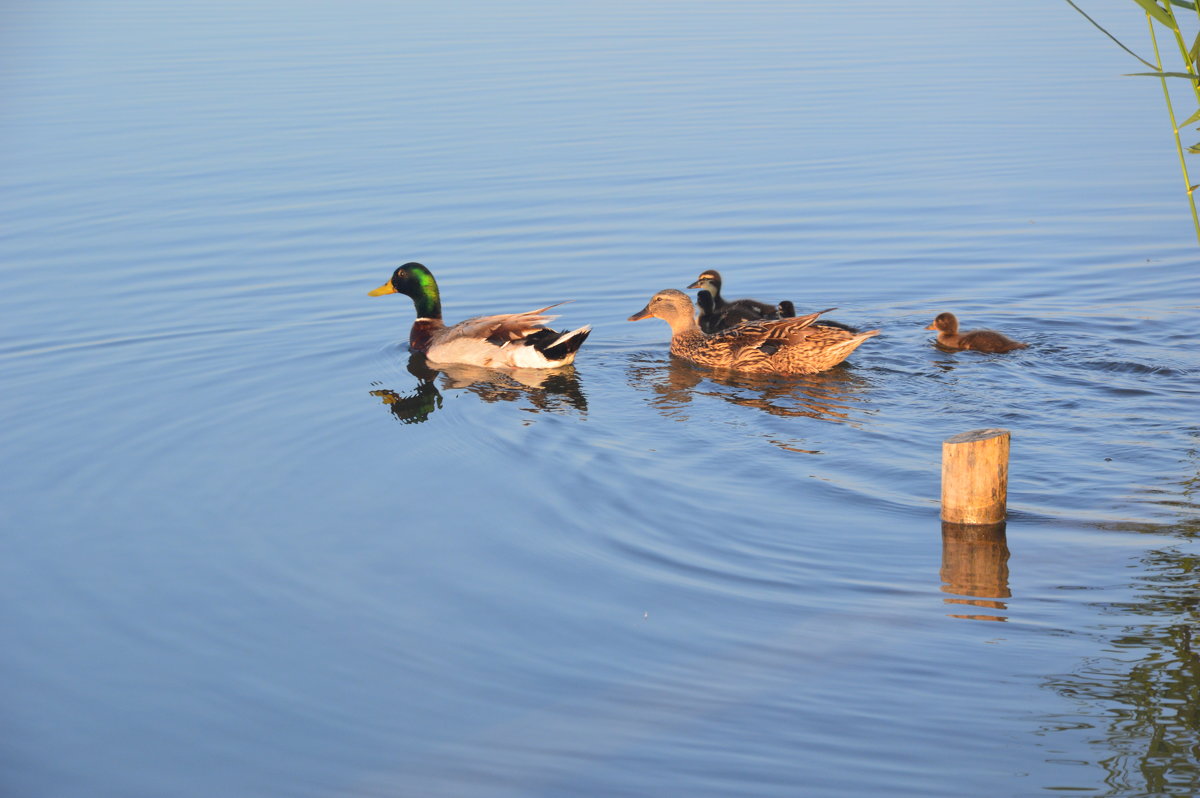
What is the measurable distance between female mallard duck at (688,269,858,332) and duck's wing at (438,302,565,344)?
141 cm

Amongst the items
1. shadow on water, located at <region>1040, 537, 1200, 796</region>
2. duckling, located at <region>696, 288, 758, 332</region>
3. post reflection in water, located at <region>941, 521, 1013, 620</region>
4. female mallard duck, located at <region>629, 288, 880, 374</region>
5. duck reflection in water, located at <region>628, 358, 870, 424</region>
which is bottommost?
→ shadow on water, located at <region>1040, 537, 1200, 796</region>

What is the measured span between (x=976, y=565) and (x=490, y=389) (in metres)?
5.01

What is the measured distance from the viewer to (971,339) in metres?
10.5

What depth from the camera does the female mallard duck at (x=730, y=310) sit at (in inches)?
442

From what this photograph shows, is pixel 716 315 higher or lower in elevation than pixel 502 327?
higher

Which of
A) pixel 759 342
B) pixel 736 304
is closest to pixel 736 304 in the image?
pixel 736 304

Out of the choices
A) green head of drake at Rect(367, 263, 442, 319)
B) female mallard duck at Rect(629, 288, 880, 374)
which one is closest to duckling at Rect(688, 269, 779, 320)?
female mallard duck at Rect(629, 288, 880, 374)

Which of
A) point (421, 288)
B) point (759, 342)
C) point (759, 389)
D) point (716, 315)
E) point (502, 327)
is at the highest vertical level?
point (421, 288)

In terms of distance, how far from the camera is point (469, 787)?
5.22 metres

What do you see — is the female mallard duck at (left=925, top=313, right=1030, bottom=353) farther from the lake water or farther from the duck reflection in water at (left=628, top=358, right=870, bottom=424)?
the duck reflection in water at (left=628, top=358, right=870, bottom=424)

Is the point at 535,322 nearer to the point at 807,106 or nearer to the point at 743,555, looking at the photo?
the point at 743,555

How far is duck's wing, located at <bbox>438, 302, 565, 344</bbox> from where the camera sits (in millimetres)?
11016

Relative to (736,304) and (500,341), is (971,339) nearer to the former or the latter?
(736,304)

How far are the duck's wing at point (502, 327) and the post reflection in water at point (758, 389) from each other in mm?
890
